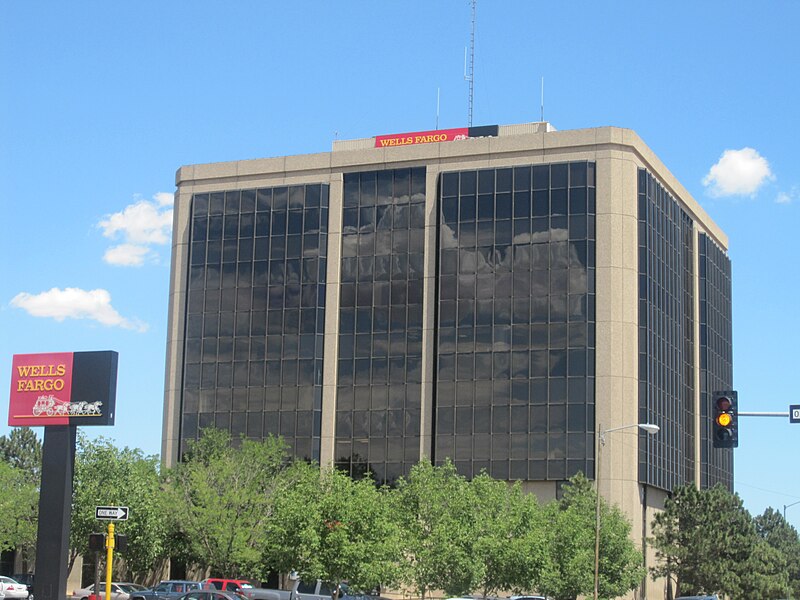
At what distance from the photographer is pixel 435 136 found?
3561 inches

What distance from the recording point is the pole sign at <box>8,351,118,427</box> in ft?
163

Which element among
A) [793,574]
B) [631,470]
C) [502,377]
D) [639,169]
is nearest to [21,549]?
[502,377]

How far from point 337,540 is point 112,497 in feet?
56.4

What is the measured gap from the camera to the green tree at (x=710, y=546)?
75188 mm

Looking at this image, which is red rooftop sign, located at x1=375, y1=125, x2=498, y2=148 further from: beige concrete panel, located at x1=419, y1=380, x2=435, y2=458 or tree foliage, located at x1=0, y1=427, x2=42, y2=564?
tree foliage, located at x1=0, y1=427, x2=42, y2=564

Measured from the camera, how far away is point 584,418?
80375 millimetres

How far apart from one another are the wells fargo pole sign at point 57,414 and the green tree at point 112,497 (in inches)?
396

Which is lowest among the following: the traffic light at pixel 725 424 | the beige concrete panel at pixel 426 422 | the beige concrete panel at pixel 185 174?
the traffic light at pixel 725 424

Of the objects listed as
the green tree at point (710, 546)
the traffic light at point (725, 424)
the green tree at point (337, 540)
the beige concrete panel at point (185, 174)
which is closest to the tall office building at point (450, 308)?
the beige concrete panel at point (185, 174)

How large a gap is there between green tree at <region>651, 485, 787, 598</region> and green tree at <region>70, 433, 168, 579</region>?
3228 cm

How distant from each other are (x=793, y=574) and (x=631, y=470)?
148 feet

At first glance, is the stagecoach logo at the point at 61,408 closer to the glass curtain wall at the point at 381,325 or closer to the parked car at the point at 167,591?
the parked car at the point at 167,591

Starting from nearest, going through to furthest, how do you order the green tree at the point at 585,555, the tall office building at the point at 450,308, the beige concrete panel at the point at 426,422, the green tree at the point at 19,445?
the green tree at the point at 585,555, the tall office building at the point at 450,308, the beige concrete panel at the point at 426,422, the green tree at the point at 19,445

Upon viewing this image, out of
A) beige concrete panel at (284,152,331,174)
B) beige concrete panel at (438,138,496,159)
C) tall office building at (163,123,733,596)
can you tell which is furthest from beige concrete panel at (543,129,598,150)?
beige concrete panel at (284,152,331,174)
